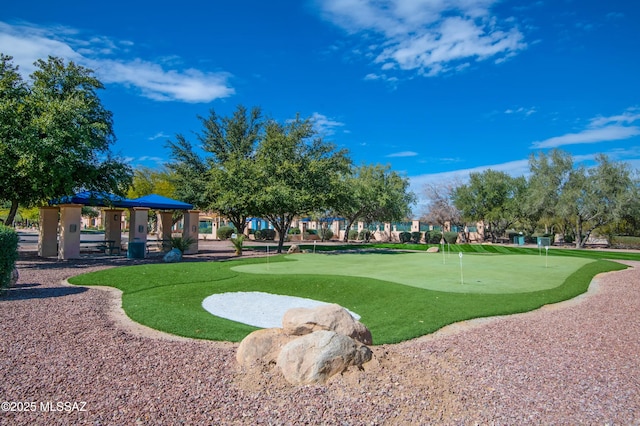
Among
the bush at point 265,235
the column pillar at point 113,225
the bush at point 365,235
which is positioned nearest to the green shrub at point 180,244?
the column pillar at point 113,225

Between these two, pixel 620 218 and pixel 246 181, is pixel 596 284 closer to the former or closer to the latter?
pixel 246 181

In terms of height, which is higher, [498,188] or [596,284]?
[498,188]

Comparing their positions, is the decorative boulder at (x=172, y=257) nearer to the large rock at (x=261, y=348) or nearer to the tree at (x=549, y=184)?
the large rock at (x=261, y=348)

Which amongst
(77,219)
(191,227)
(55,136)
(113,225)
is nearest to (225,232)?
(191,227)

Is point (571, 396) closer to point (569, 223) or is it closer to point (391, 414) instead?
point (391, 414)

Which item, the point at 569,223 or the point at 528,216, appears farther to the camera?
the point at 528,216

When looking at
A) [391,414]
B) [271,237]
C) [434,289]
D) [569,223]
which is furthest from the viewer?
[271,237]

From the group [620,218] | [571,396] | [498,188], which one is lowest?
[571,396]

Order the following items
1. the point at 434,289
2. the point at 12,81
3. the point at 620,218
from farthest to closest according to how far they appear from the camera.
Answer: the point at 620,218, the point at 12,81, the point at 434,289

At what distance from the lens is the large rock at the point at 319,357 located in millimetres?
4855

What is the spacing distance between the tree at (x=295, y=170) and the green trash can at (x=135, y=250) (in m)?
6.54

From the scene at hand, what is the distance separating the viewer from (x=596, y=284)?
14328 millimetres

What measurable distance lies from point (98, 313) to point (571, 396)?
26.6 feet

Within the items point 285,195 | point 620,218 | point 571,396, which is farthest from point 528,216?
point 571,396
